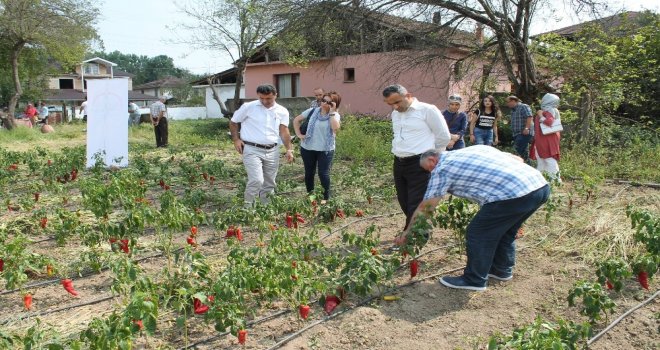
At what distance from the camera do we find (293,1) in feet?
33.3

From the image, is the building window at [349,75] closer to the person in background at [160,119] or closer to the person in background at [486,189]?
the person in background at [160,119]

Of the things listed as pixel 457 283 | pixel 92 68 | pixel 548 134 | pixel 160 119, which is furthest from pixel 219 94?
pixel 457 283

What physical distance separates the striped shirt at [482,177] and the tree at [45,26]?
1983 cm

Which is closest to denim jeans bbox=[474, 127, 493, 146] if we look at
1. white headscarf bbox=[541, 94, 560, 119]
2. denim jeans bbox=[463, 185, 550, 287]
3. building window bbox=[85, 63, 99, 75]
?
white headscarf bbox=[541, 94, 560, 119]

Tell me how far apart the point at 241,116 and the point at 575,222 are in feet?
11.4

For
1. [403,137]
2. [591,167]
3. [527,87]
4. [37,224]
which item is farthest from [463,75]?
[37,224]

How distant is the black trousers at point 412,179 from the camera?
459cm

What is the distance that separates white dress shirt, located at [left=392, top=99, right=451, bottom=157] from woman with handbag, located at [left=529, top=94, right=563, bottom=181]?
332 centimetres

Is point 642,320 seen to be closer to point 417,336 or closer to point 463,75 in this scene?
point 417,336

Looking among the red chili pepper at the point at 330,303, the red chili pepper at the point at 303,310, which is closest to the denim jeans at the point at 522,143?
the red chili pepper at the point at 330,303

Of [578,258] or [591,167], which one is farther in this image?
[591,167]

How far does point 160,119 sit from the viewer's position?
516 inches

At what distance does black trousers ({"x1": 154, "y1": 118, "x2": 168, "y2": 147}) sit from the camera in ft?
43.6

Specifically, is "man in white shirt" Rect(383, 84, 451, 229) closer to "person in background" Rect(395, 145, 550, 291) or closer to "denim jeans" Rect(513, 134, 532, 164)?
"person in background" Rect(395, 145, 550, 291)
